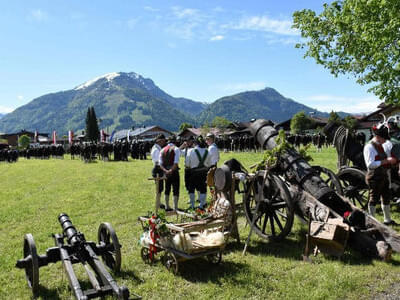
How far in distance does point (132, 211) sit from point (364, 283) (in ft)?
19.9

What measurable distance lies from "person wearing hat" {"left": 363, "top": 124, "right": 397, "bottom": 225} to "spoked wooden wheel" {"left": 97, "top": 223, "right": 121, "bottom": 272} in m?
4.69

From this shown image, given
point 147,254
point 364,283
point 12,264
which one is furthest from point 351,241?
point 12,264

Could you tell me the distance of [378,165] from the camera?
6.14m

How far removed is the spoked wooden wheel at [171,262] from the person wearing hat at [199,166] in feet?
11.6

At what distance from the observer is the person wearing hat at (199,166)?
8.51 metres

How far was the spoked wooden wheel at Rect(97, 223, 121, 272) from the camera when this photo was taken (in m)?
4.59

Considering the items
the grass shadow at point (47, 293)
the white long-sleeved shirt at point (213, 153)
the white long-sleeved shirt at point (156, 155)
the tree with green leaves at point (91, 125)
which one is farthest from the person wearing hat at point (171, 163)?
the tree with green leaves at point (91, 125)

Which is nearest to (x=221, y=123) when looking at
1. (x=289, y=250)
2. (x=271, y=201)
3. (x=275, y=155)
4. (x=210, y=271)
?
(x=275, y=155)

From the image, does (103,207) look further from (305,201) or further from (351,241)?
Answer: (351,241)

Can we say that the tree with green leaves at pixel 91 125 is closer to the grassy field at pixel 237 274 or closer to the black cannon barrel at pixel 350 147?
the grassy field at pixel 237 274

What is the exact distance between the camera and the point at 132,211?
9000 mm

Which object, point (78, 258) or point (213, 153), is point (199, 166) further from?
point (78, 258)

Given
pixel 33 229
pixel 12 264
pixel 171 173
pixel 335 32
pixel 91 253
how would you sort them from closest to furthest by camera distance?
pixel 91 253, pixel 12 264, pixel 33 229, pixel 171 173, pixel 335 32

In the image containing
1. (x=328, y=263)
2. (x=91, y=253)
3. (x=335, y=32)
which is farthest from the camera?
(x=335, y=32)
